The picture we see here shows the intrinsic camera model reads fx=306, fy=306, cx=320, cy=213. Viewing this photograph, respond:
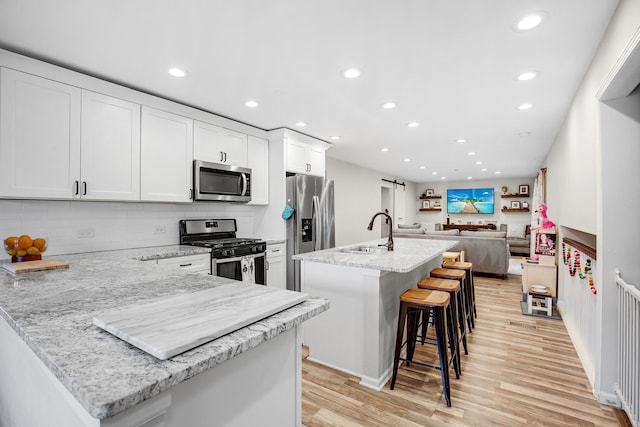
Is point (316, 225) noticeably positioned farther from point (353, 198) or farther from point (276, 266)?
point (353, 198)

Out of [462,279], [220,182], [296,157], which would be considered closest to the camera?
[462,279]

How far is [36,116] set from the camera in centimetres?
222

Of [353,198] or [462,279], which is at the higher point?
[353,198]

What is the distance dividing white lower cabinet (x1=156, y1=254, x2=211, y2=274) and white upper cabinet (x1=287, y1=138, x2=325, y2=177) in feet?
5.53

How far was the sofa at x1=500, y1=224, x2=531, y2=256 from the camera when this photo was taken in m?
8.34

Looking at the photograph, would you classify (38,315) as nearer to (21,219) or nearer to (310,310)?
(310,310)

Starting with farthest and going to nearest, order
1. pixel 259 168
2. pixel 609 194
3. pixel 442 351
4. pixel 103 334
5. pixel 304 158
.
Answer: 1. pixel 304 158
2. pixel 259 168
3. pixel 442 351
4. pixel 609 194
5. pixel 103 334

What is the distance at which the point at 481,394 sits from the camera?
2.12m

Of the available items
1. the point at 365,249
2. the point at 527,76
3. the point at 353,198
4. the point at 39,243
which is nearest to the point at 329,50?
the point at 527,76

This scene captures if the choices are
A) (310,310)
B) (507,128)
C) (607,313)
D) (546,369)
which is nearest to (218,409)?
(310,310)

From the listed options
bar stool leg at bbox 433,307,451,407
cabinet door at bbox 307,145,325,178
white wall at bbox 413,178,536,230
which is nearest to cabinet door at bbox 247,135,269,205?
cabinet door at bbox 307,145,325,178

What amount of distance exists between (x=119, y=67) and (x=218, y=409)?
8.56ft

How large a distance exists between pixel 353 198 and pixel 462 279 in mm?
4193

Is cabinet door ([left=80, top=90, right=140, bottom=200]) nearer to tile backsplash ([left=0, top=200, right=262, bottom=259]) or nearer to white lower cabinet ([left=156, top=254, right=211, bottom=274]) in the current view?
tile backsplash ([left=0, top=200, right=262, bottom=259])
